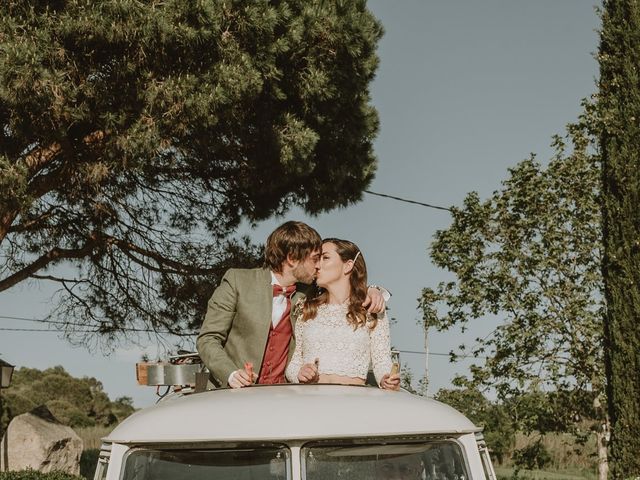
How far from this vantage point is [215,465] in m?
2.90

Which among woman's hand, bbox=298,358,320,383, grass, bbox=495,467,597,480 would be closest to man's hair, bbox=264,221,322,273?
woman's hand, bbox=298,358,320,383

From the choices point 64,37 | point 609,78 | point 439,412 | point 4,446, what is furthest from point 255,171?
point 439,412

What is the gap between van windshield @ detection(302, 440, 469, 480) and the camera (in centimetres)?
288

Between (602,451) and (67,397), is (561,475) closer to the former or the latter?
(602,451)

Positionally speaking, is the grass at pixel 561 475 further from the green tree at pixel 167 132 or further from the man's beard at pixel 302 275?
the man's beard at pixel 302 275

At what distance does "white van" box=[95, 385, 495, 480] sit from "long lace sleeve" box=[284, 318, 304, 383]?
1011mm

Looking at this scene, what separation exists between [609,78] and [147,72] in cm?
575

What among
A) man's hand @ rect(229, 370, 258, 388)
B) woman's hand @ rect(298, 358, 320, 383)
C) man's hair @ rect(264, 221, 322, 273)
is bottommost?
man's hand @ rect(229, 370, 258, 388)

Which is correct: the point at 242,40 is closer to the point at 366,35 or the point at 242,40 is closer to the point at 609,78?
the point at 366,35

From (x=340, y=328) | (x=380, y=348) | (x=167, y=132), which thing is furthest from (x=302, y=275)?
(x=167, y=132)

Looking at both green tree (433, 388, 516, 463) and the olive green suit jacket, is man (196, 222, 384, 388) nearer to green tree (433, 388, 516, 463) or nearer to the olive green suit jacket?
the olive green suit jacket

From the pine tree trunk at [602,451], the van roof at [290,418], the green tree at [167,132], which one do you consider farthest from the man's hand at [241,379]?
the pine tree trunk at [602,451]

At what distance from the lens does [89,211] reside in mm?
11891

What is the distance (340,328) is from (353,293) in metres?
0.27
